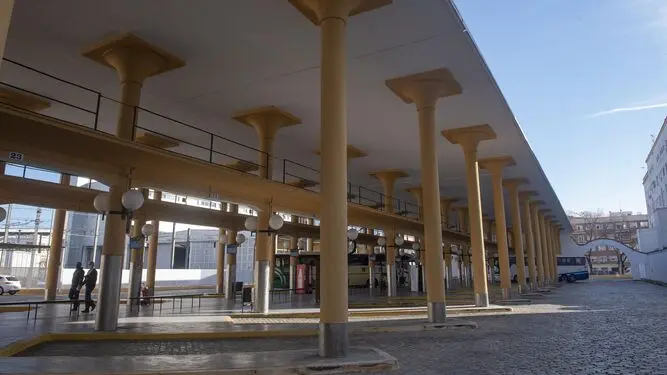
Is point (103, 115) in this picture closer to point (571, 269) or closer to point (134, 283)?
point (134, 283)

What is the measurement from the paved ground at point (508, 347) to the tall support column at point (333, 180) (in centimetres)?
132

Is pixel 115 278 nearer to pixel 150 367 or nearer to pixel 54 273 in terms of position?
pixel 150 367

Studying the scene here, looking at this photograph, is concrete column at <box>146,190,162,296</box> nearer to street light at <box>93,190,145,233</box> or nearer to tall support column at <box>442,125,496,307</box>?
street light at <box>93,190,145,233</box>

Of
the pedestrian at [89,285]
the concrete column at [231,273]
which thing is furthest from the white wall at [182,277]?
the pedestrian at [89,285]

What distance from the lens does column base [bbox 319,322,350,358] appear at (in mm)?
7812

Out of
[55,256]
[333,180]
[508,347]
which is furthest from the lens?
[55,256]

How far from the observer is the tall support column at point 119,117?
1116 centimetres

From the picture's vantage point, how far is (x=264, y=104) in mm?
15352

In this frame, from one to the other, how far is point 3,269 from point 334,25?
132 ft

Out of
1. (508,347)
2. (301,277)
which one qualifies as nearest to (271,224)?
(508,347)

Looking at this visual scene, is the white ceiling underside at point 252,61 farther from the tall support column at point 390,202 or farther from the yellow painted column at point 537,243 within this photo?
the yellow painted column at point 537,243

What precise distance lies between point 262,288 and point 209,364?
9.24m

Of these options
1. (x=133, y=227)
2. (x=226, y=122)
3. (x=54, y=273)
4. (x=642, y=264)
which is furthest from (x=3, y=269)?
(x=642, y=264)

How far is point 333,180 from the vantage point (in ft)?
27.5
